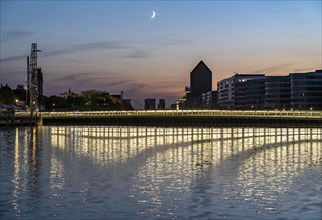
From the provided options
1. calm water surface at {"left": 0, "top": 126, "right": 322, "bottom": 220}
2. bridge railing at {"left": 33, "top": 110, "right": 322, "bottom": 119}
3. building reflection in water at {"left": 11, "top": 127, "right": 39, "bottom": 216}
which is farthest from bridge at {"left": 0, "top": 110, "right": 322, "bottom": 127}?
building reflection in water at {"left": 11, "top": 127, "right": 39, "bottom": 216}

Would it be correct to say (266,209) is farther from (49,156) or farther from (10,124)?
(10,124)

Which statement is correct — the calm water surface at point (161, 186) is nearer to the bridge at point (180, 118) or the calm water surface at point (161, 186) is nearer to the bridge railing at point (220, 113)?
the bridge railing at point (220, 113)

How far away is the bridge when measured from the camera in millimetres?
115131

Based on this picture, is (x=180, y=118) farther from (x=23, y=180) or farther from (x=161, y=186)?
(x=161, y=186)

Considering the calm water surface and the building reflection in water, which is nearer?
the calm water surface

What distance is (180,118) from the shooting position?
12938 centimetres

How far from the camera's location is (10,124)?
518ft

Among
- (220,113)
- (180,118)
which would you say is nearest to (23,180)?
(220,113)

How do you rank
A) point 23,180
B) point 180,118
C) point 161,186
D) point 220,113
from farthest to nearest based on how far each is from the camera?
point 180,118
point 220,113
point 23,180
point 161,186

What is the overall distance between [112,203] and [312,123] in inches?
3658

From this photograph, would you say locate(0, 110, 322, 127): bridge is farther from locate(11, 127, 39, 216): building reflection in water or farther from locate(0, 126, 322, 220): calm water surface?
locate(11, 127, 39, 216): building reflection in water

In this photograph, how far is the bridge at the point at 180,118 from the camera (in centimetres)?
11513

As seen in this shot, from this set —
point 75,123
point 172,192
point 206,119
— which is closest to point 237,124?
point 206,119

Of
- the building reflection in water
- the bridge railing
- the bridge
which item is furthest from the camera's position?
the bridge
